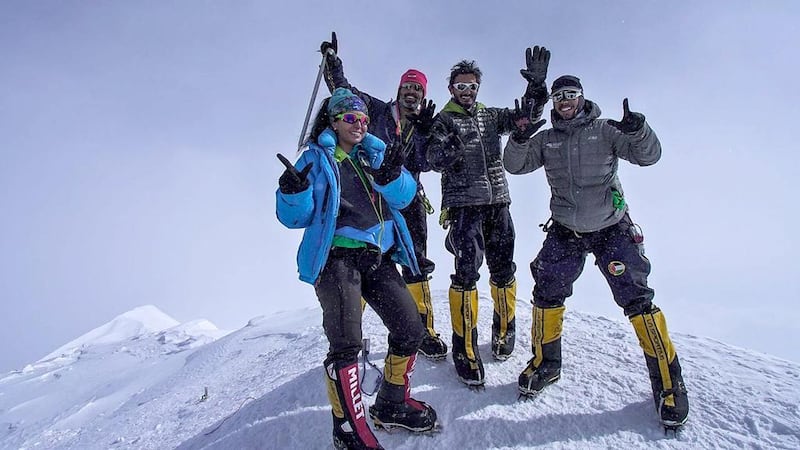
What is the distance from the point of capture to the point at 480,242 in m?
4.34

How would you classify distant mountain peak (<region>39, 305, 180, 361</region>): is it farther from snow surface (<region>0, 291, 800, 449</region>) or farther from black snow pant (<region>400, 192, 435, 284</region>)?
black snow pant (<region>400, 192, 435, 284</region>)

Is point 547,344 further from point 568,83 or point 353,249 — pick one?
point 568,83

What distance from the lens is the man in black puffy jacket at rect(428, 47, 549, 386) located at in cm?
408

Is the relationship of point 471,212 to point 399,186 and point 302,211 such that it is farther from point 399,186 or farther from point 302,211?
point 302,211

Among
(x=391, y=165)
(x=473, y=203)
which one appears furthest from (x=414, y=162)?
(x=391, y=165)

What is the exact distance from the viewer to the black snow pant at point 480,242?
420 centimetres

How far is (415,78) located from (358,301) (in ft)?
10.1

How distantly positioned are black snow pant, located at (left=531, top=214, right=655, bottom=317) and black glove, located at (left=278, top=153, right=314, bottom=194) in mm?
2544

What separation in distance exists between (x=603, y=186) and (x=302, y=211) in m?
2.91

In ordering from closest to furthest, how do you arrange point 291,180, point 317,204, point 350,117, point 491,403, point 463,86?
point 291,180
point 317,204
point 350,117
point 491,403
point 463,86

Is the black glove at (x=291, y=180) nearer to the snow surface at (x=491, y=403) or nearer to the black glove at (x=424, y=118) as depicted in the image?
the black glove at (x=424, y=118)

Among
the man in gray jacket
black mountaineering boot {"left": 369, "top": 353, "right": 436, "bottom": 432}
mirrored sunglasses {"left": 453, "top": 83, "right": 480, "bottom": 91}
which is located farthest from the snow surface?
mirrored sunglasses {"left": 453, "top": 83, "right": 480, "bottom": 91}

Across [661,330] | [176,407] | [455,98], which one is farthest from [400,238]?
[176,407]

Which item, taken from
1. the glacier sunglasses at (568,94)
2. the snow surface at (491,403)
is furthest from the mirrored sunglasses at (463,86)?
the snow surface at (491,403)
